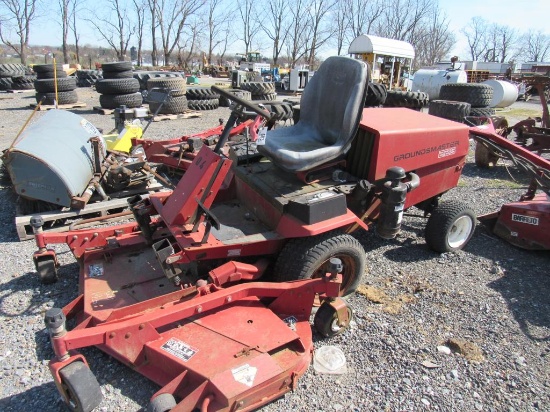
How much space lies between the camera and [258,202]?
3.28 metres

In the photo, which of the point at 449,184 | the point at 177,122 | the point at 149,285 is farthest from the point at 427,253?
the point at 177,122

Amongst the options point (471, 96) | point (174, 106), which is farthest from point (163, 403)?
point (174, 106)

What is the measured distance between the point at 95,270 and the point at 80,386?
1185mm

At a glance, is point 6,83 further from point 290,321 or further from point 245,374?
point 245,374

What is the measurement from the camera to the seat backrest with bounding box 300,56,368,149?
3119mm

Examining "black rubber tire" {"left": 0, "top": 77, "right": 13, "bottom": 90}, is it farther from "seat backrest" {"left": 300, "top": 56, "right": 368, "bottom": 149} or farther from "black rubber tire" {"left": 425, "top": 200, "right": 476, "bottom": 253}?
"black rubber tire" {"left": 425, "top": 200, "right": 476, "bottom": 253}

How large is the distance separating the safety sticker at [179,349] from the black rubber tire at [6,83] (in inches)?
720

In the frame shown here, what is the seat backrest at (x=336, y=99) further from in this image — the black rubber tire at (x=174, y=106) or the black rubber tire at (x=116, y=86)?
the black rubber tire at (x=116, y=86)

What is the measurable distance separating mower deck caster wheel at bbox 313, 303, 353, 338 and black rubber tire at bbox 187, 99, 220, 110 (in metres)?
10.0

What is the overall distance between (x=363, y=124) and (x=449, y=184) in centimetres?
132

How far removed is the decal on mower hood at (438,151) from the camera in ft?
11.2

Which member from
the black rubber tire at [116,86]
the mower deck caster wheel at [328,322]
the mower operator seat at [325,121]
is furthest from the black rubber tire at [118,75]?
the mower deck caster wheel at [328,322]

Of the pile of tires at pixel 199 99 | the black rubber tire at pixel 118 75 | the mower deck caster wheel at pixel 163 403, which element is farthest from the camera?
the black rubber tire at pixel 118 75

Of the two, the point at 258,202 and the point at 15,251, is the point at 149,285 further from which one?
the point at 15,251
